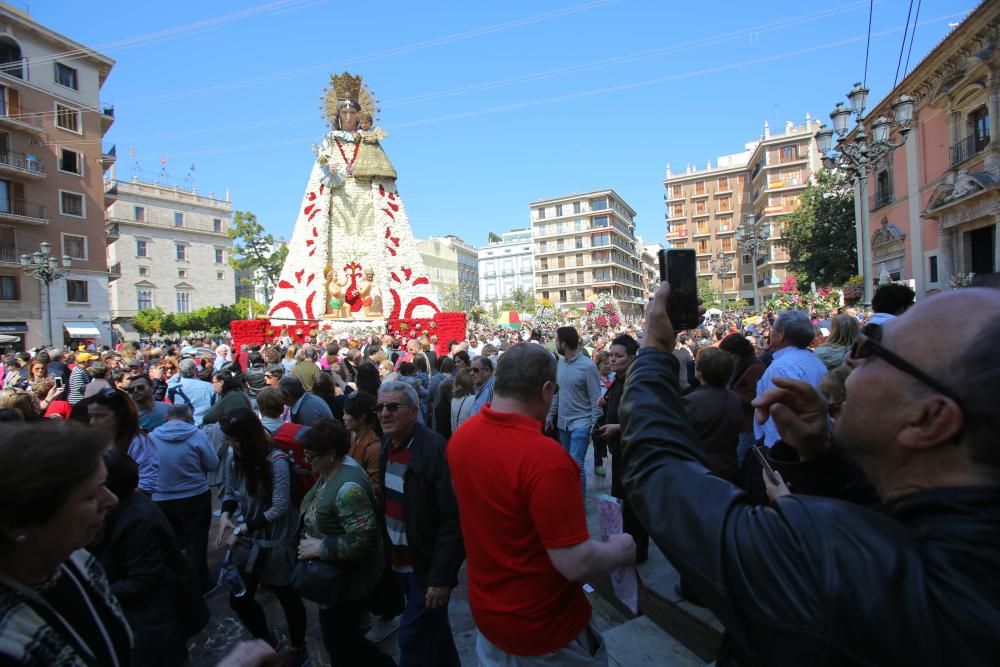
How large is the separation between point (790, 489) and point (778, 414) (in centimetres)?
30

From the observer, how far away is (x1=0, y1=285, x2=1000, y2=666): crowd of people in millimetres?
786

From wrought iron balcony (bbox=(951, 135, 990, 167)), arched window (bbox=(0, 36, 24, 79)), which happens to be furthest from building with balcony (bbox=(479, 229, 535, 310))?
wrought iron balcony (bbox=(951, 135, 990, 167))

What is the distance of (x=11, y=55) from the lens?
27266mm

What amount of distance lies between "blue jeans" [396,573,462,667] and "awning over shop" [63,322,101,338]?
3389cm

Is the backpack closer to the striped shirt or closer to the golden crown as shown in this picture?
the striped shirt

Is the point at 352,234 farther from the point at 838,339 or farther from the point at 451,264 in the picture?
the point at 451,264

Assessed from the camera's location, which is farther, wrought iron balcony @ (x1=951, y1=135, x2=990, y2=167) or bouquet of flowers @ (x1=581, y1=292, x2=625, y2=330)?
bouquet of flowers @ (x1=581, y1=292, x2=625, y2=330)

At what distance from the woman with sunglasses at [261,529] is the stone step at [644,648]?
199 cm

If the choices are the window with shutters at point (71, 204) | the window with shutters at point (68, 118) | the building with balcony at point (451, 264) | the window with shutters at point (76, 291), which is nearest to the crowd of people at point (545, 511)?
the window with shutters at point (76, 291)

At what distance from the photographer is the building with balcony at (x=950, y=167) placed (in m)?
17.4

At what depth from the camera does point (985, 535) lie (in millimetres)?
728

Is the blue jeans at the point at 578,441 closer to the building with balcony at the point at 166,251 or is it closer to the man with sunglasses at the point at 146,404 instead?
the man with sunglasses at the point at 146,404

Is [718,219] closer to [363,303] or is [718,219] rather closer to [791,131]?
[791,131]

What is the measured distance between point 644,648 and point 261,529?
2.52 meters
